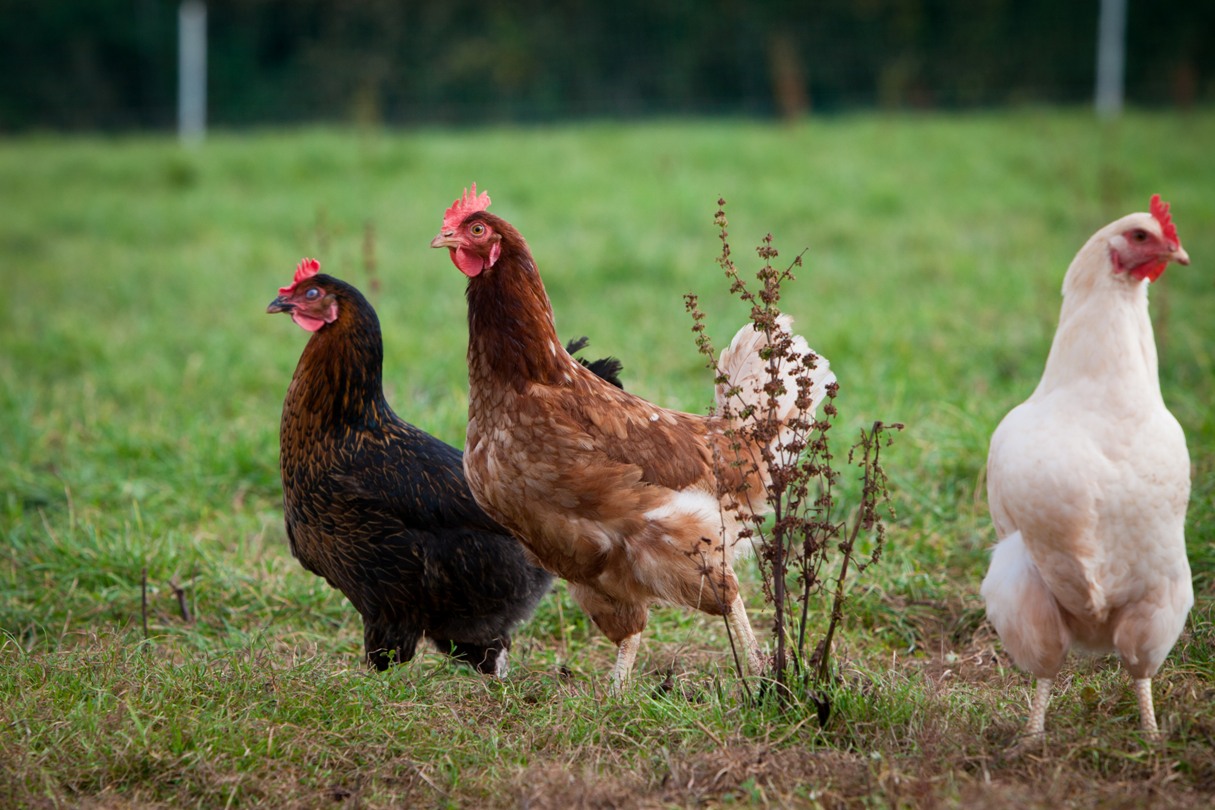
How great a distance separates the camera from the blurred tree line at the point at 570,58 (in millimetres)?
14773

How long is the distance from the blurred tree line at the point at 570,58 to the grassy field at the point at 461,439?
265cm

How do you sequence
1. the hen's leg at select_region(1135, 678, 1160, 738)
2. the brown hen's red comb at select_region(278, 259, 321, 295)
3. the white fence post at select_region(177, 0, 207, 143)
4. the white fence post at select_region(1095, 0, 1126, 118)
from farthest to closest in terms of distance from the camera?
the white fence post at select_region(177, 0, 207, 143)
the white fence post at select_region(1095, 0, 1126, 118)
the brown hen's red comb at select_region(278, 259, 321, 295)
the hen's leg at select_region(1135, 678, 1160, 738)

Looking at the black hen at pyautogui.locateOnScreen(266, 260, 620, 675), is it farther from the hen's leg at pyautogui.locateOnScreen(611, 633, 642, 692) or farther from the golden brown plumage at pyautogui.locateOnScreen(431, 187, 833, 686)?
the hen's leg at pyautogui.locateOnScreen(611, 633, 642, 692)

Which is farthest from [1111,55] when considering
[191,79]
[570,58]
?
Result: [191,79]

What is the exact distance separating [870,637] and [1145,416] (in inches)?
59.3

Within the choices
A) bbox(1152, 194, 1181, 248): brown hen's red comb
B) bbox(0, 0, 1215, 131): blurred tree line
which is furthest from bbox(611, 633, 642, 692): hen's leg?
bbox(0, 0, 1215, 131): blurred tree line

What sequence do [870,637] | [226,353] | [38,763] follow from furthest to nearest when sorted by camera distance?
[226,353]
[870,637]
[38,763]

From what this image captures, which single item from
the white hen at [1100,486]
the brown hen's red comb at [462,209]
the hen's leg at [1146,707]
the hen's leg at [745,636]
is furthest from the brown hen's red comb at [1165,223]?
the brown hen's red comb at [462,209]

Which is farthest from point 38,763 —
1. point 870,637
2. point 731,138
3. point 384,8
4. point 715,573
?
point 384,8

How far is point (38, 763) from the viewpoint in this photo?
2707mm

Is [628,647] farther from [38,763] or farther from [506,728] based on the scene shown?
[38,763]

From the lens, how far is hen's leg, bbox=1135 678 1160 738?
267cm

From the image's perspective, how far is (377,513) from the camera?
3.50 metres

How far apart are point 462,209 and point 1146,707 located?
2175 millimetres
